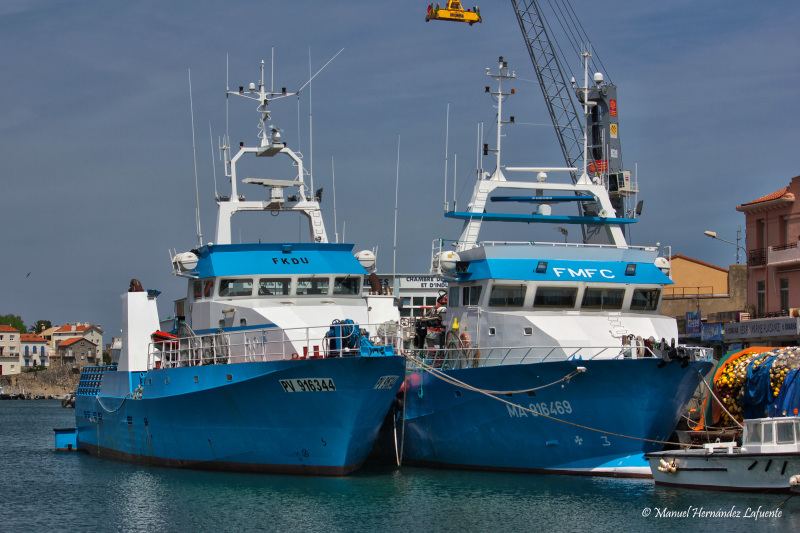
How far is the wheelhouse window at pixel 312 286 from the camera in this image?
29.1 m

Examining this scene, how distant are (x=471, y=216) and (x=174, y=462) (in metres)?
11.2

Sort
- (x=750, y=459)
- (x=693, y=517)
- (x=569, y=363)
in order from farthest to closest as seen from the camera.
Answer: (x=569, y=363), (x=750, y=459), (x=693, y=517)

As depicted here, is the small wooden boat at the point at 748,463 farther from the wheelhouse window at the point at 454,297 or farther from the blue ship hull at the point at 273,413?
the wheelhouse window at the point at 454,297

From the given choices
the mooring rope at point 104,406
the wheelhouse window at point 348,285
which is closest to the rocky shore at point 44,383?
the mooring rope at point 104,406

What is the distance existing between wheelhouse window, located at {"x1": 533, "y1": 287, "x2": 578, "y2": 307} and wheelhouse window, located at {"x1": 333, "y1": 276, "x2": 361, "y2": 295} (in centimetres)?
534

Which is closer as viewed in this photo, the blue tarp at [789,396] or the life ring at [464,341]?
the blue tarp at [789,396]

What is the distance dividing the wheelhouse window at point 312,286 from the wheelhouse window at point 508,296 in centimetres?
490

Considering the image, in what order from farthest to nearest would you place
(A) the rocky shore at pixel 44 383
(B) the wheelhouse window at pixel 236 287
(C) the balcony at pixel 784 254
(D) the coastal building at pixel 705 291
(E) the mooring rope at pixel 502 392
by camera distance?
(A) the rocky shore at pixel 44 383, (D) the coastal building at pixel 705 291, (C) the balcony at pixel 784 254, (B) the wheelhouse window at pixel 236 287, (E) the mooring rope at pixel 502 392

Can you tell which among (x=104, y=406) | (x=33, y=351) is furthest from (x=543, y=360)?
(x=33, y=351)

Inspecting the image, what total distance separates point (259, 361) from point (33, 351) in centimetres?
13342

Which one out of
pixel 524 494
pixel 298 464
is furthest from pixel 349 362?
pixel 524 494

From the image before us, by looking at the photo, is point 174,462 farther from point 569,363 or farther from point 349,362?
point 569,363

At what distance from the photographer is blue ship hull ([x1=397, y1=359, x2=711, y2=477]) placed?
80.3 feet

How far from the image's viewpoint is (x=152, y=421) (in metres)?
28.9
